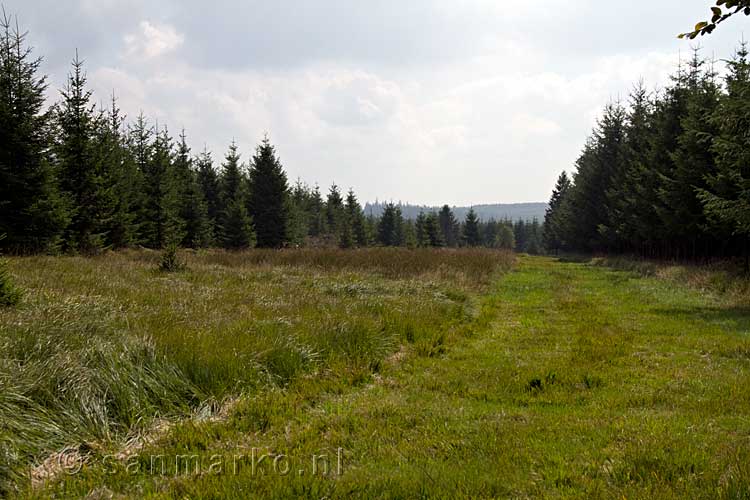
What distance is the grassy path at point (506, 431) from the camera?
345 centimetres

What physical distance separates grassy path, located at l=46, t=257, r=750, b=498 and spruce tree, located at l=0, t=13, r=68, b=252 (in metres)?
18.7

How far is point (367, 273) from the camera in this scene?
17875 millimetres

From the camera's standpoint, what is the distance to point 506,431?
14.7 ft

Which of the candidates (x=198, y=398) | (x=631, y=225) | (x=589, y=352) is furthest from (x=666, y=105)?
(x=198, y=398)

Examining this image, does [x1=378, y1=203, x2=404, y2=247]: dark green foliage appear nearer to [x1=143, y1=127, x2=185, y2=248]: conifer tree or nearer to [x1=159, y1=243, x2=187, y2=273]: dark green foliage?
[x1=143, y1=127, x2=185, y2=248]: conifer tree

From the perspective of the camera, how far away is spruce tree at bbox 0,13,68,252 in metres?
18.9

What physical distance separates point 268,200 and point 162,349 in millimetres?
34398

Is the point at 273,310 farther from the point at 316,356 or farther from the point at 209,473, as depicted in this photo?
the point at 209,473

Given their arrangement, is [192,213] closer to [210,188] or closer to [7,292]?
[210,188]

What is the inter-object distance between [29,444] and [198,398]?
1.69 metres

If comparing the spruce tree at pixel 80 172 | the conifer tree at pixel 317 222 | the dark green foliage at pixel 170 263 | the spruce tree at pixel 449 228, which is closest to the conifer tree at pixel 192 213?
the spruce tree at pixel 80 172

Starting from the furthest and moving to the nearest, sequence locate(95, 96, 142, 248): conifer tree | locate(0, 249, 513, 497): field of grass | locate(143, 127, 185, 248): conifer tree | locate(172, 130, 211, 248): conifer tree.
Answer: locate(172, 130, 211, 248): conifer tree → locate(143, 127, 185, 248): conifer tree → locate(95, 96, 142, 248): conifer tree → locate(0, 249, 513, 497): field of grass

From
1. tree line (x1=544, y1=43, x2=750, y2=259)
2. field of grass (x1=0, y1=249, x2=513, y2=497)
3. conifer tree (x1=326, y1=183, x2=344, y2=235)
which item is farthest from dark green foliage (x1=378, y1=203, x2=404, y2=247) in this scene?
field of grass (x1=0, y1=249, x2=513, y2=497)

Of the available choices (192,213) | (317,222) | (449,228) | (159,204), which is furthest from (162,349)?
(449,228)
